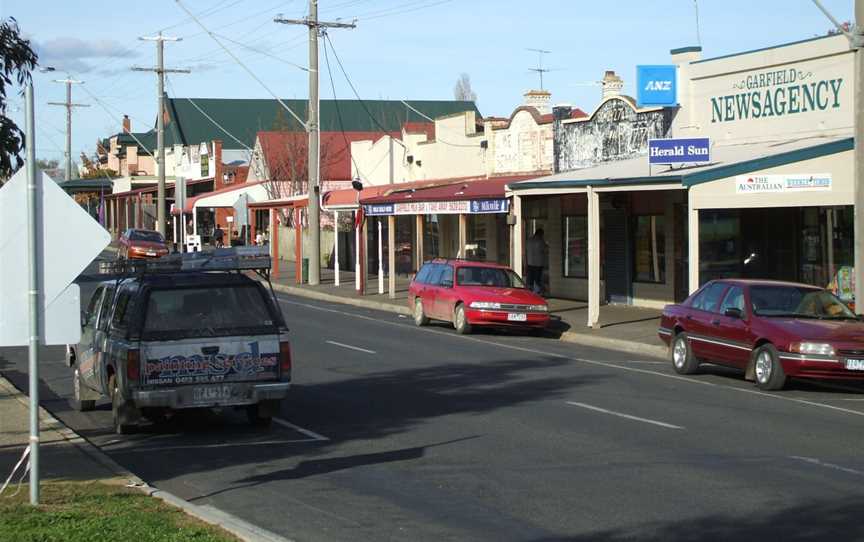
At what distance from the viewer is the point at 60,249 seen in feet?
29.2

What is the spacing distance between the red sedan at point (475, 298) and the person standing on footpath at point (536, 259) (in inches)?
156

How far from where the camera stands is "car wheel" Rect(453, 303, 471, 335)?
2589cm

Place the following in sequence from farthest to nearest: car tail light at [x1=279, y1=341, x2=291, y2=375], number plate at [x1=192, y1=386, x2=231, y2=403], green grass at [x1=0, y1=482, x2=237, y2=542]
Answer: car tail light at [x1=279, y1=341, x2=291, y2=375], number plate at [x1=192, y1=386, x2=231, y2=403], green grass at [x1=0, y1=482, x2=237, y2=542]

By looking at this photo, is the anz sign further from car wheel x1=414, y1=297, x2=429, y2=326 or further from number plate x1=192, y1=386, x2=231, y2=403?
number plate x1=192, y1=386, x2=231, y2=403

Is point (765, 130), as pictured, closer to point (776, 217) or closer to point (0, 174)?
point (776, 217)

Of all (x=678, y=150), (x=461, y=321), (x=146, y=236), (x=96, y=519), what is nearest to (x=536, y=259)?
(x=461, y=321)

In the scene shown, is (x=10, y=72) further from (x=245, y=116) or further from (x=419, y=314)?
(x=245, y=116)

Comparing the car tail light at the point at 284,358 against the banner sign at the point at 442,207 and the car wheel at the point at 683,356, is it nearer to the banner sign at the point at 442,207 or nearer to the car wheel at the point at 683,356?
the car wheel at the point at 683,356

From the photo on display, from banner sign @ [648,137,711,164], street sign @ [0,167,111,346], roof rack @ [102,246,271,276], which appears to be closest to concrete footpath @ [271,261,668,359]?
banner sign @ [648,137,711,164]

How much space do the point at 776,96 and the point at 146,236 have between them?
106 feet

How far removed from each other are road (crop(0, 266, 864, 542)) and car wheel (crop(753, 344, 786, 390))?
0.26m

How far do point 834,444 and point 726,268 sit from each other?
49.3 ft

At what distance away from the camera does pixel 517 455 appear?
11680 millimetres

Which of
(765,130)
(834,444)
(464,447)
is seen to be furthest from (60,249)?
(765,130)
